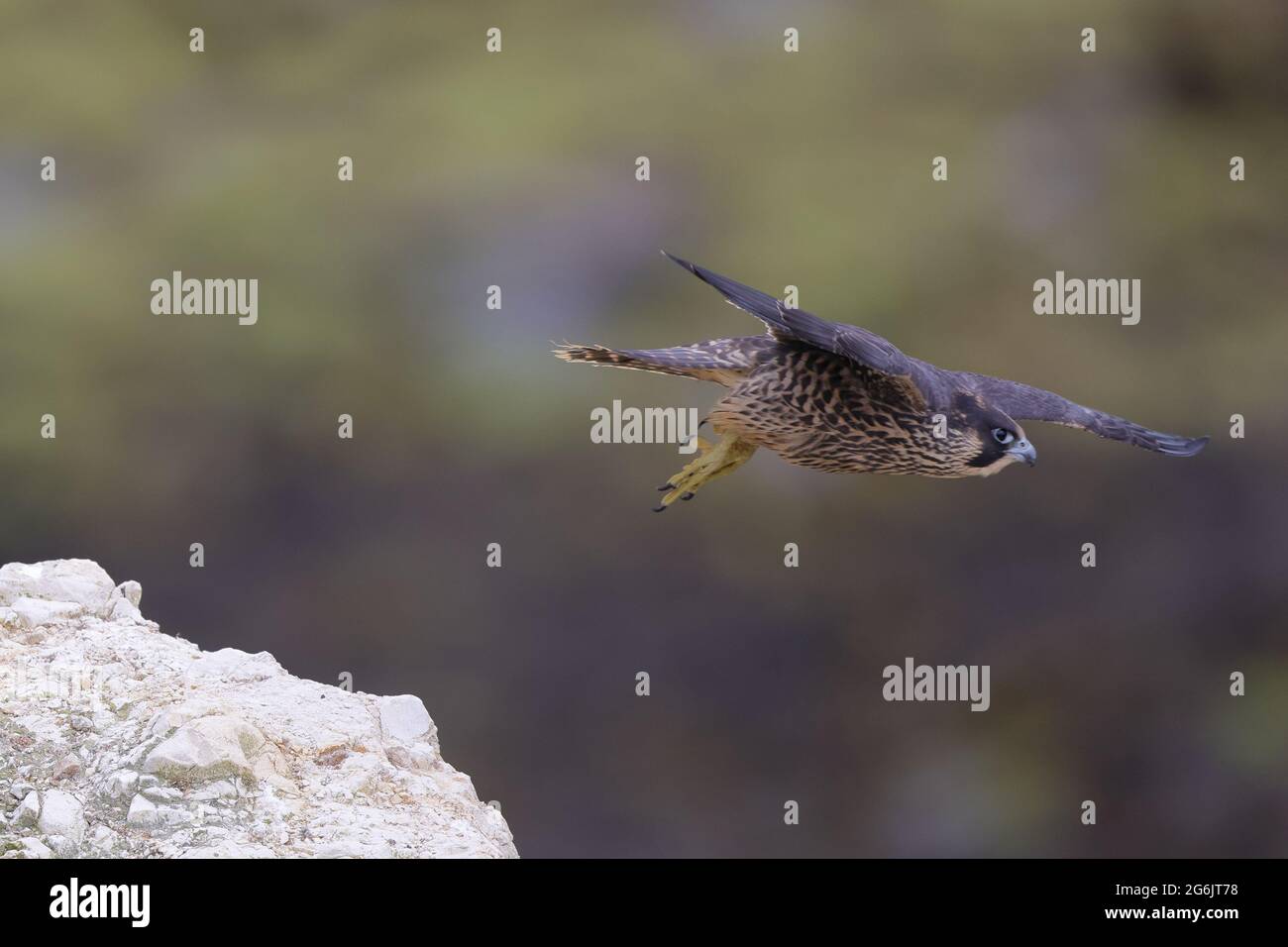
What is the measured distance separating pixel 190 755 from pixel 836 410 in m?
2.82

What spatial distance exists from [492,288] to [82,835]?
30.4 feet

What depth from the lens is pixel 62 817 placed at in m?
4.69

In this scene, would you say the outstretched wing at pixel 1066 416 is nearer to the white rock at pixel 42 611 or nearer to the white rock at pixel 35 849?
the white rock at pixel 42 611

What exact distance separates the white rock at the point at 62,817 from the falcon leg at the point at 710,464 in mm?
2679

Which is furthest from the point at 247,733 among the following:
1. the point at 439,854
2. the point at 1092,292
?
the point at 1092,292

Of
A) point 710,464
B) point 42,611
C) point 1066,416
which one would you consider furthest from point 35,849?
point 1066,416

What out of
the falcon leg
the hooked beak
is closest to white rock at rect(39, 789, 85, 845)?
the falcon leg

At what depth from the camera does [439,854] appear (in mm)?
4898

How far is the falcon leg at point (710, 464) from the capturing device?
6500mm

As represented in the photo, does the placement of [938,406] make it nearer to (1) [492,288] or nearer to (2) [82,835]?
(2) [82,835]

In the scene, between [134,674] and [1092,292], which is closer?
[134,674]

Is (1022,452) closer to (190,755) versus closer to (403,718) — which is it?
(403,718)

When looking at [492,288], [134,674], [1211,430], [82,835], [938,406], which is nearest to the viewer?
[82,835]

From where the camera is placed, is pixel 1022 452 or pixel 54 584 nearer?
pixel 54 584
